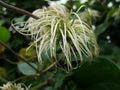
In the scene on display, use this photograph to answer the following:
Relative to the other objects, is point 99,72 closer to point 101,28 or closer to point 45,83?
point 45,83

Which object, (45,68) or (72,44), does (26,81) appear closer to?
(45,68)

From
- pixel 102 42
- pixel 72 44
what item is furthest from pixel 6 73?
pixel 72 44

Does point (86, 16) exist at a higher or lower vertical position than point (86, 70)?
higher

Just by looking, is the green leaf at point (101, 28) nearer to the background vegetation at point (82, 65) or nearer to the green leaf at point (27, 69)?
the background vegetation at point (82, 65)

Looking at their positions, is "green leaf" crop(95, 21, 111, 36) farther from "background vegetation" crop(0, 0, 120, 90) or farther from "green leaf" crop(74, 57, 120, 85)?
"green leaf" crop(74, 57, 120, 85)

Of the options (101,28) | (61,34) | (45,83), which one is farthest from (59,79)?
(101,28)

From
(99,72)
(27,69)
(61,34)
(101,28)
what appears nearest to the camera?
(61,34)

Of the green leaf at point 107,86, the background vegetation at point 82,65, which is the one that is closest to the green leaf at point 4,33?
the background vegetation at point 82,65
